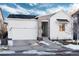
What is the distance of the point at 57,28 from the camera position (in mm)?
1875

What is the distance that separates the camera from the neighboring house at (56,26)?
185 cm

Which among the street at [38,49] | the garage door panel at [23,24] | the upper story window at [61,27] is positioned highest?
the garage door panel at [23,24]

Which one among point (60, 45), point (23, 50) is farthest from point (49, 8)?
point (23, 50)

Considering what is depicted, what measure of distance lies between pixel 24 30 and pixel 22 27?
0.04 m

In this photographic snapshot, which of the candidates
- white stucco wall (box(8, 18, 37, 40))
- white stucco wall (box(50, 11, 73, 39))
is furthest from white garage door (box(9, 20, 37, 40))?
white stucco wall (box(50, 11, 73, 39))

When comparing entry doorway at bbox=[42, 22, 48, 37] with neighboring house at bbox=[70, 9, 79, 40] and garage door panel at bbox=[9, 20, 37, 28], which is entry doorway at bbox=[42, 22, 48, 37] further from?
neighboring house at bbox=[70, 9, 79, 40]

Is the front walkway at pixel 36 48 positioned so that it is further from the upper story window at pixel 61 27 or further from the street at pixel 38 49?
the upper story window at pixel 61 27

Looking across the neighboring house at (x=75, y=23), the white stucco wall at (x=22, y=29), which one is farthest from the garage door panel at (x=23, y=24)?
the neighboring house at (x=75, y=23)

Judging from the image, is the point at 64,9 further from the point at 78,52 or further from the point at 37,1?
the point at 78,52

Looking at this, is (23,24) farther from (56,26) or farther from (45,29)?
(56,26)

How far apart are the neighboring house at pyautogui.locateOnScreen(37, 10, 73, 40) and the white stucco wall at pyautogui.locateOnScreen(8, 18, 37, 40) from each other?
0.24 feet

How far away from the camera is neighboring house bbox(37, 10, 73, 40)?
6.07 feet

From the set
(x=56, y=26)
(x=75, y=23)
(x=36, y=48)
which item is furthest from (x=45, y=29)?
(x=75, y=23)

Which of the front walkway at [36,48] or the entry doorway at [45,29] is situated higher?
the entry doorway at [45,29]
